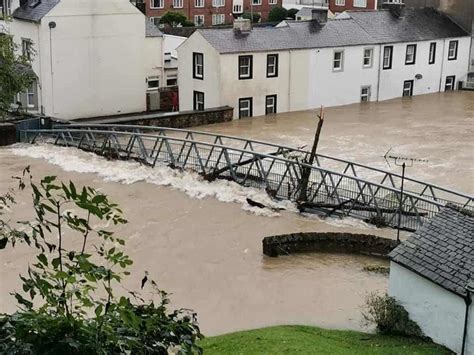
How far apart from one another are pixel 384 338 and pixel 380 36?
1358 inches

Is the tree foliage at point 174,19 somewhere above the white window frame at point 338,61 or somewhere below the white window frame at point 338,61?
above

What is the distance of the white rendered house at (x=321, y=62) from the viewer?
1560 inches

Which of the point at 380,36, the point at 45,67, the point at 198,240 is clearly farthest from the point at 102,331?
the point at 380,36

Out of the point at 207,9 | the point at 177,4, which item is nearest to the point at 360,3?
the point at 207,9

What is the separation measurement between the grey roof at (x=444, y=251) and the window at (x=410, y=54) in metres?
33.3

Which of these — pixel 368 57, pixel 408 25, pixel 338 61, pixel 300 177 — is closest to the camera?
pixel 300 177

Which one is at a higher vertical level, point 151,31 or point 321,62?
point 151,31

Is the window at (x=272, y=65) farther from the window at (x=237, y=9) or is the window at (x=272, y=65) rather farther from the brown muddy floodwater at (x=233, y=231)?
the window at (x=237, y=9)

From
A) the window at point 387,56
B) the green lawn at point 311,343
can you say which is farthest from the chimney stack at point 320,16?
the green lawn at point 311,343

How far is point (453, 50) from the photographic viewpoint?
49812mm

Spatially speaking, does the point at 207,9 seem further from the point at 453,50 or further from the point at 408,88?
the point at 408,88

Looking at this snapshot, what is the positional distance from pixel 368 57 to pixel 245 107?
30.6 ft

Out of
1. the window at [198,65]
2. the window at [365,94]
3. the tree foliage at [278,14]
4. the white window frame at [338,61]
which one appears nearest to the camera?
the window at [198,65]

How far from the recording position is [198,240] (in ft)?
69.1
